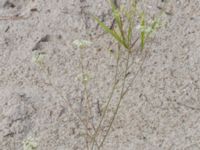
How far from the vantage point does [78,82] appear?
8.00 feet

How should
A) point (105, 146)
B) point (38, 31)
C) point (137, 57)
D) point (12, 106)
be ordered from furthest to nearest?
point (38, 31) < point (137, 57) < point (12, 106) < point (105, 146)

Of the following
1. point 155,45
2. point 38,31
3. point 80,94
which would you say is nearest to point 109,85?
point 80,94

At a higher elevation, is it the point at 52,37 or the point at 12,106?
the point at 52,37

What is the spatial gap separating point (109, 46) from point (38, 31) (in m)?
0.36

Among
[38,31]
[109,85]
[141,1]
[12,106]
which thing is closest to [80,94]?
[109,85]

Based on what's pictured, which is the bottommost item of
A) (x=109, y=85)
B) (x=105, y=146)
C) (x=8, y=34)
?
(x=105, y=146)

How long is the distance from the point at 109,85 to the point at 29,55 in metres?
0.42

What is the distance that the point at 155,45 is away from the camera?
8.39ft

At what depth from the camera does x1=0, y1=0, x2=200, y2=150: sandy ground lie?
2.23 meters

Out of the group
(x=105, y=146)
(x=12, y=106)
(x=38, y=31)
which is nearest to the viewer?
(x=105, y=146)

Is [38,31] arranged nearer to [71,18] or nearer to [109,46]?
[71,18]

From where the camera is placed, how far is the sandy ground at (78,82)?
7.30 ft

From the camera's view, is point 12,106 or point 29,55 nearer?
point 12,106

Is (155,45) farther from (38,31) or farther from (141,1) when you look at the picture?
(38,31)
